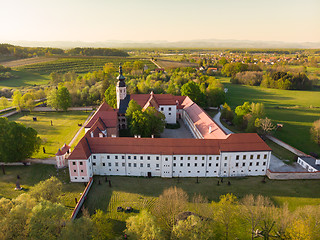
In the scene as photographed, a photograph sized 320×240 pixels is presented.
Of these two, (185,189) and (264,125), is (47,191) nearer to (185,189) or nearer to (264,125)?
(185,189)

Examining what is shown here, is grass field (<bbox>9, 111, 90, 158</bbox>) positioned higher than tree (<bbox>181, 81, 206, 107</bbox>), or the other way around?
tree (<bbox>181, 81, 206, 107</bbox>)

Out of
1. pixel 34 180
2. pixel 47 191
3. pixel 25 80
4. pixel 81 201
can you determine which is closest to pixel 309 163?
pixel 81 201

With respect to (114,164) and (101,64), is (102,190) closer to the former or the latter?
(114,164)

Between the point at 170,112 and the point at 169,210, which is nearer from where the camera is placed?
the point at 169,210

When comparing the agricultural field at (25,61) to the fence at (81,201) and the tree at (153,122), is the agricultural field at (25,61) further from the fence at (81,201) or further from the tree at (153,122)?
the fence at (81,201)

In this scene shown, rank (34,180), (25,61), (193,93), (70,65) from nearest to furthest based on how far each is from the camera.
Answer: (34,180), (193,93), (25,61), (70,65)

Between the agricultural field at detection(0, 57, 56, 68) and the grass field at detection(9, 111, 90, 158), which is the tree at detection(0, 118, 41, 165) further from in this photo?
the agricultural field at detection(0, 57, 56, 68)

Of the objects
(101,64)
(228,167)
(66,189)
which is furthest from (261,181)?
(101,64)

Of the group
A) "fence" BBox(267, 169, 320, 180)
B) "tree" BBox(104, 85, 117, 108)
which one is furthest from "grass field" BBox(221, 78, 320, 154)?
"tree" BBox(104, 85, 117, 108)
